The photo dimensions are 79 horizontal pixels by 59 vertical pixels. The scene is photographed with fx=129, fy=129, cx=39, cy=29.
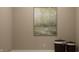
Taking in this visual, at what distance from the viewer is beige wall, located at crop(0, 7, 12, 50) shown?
13.7ft

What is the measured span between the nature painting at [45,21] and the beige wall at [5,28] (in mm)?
891

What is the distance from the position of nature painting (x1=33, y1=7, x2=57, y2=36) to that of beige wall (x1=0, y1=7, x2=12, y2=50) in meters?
0.89

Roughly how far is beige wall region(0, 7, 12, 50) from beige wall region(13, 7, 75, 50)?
8.8 inches

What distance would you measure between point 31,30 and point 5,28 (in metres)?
0.96

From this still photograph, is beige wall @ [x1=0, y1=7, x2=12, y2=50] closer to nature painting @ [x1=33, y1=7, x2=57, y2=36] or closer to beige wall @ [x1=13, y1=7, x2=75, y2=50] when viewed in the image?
beige wall @ [x1=13, y1=7, x2=75, y2=50]

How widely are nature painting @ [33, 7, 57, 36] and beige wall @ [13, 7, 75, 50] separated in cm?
15

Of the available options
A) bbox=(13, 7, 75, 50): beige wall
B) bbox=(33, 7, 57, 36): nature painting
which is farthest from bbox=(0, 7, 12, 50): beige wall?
bbox=(33, 7, 57, 36): nature painting

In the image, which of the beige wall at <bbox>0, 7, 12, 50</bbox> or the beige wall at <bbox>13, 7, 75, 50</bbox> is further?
the beige wall at <bbox>13, 7, 75, 50</bbox>

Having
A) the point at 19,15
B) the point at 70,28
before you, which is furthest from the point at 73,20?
the point at 19,15

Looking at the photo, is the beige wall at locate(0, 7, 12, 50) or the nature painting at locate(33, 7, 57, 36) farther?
the nature painting at locate(33, 7, 57, 36)

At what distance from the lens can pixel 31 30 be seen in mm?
4750

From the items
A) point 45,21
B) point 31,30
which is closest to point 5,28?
point 31,30

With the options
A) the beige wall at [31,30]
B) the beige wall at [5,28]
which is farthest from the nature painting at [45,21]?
the beige wall at [5,28]

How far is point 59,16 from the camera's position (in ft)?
15.6
